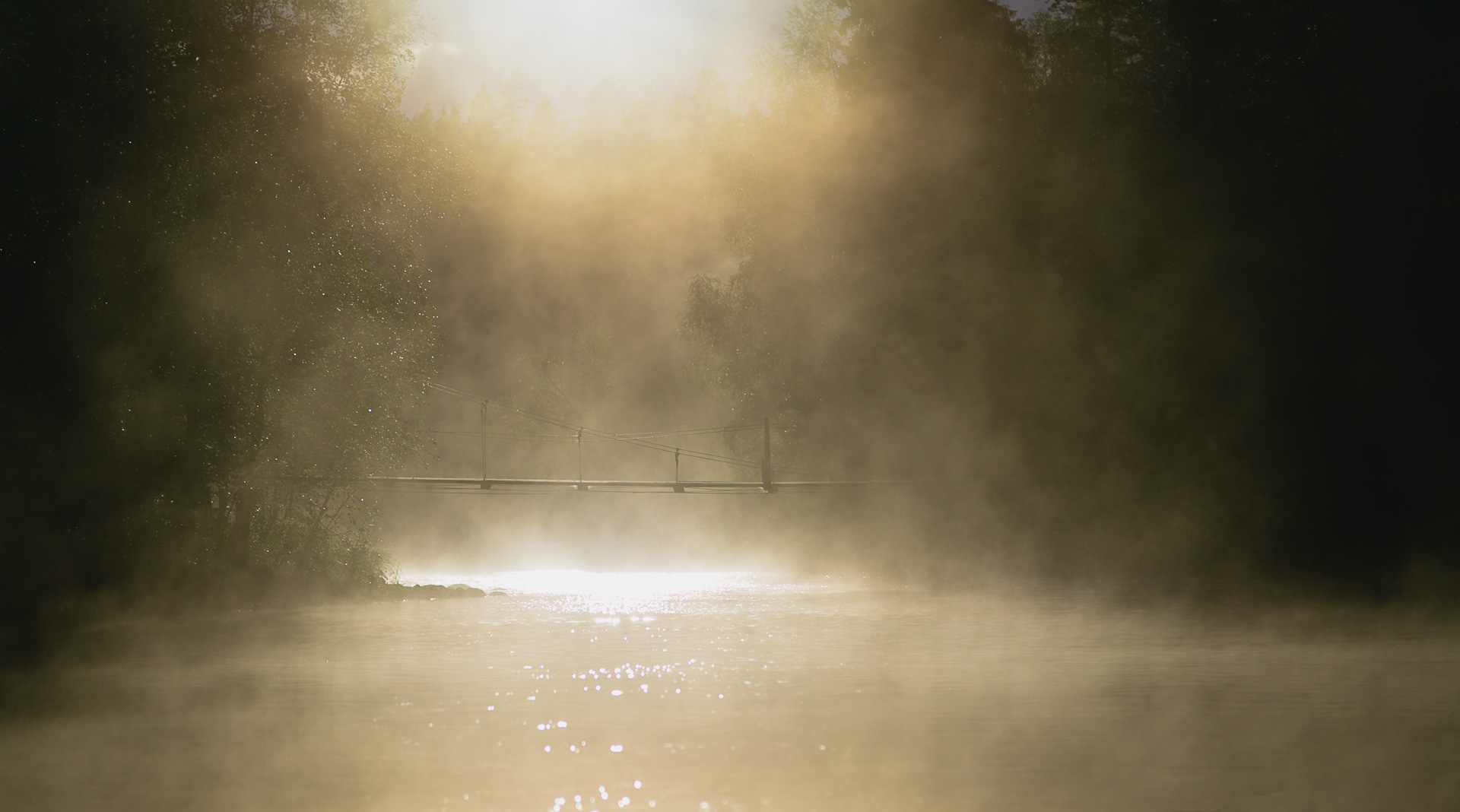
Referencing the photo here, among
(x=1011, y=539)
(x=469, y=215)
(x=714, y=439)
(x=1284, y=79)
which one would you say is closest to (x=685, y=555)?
(x=714, y=439)

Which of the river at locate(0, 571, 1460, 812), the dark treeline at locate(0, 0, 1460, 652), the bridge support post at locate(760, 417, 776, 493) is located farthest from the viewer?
the bridge support post at locate(760, 417, 776, 493)

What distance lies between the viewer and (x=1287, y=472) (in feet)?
46.1

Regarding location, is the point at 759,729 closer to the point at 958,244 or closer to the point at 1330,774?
the point at 1330,774

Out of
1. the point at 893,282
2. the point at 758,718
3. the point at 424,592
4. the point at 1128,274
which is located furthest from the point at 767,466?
the point at 758,718

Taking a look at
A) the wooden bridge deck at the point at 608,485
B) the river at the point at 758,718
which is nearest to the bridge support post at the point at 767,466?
the wooden bridge deck at the point at 608,485

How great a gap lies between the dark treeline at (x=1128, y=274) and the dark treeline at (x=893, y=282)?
44 millimetres

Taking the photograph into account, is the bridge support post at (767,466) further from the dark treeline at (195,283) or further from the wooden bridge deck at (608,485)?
the dark treeline at (195,283)

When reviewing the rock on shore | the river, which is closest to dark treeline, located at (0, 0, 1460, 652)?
the rock on shore

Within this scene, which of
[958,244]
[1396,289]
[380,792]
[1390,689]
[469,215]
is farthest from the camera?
[469,215]

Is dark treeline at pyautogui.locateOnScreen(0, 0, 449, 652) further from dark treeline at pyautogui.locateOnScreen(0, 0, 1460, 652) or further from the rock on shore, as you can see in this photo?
the rock on shore

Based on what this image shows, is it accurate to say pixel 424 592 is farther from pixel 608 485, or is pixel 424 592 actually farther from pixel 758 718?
pixel 758 718

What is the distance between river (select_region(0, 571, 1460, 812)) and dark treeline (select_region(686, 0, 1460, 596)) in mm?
4486

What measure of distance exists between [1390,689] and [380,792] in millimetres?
4815

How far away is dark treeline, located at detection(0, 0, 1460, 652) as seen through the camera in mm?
8516
